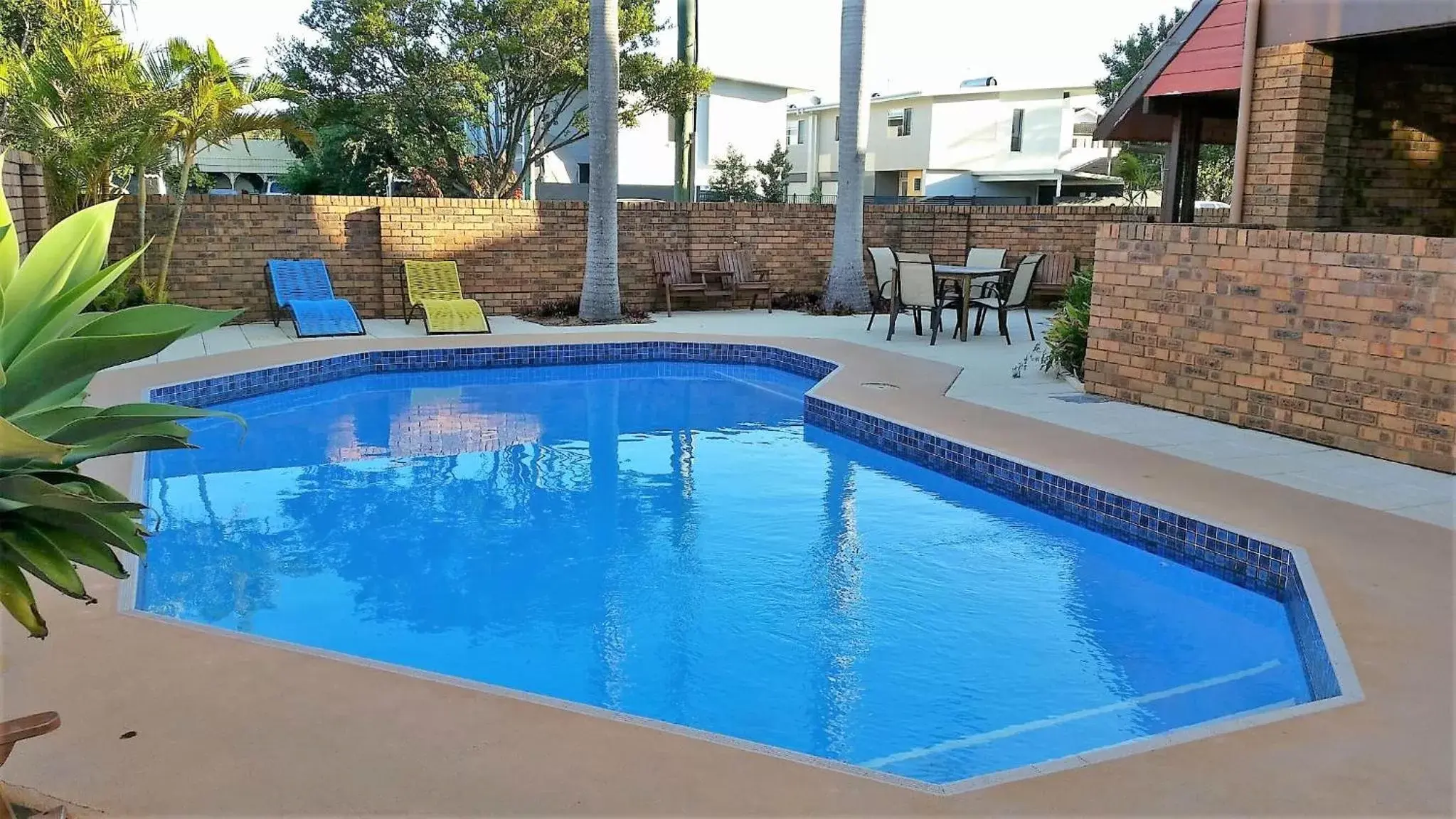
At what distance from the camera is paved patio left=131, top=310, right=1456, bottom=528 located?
5.99 meters

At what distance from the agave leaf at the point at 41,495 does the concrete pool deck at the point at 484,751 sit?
1380 millimetres

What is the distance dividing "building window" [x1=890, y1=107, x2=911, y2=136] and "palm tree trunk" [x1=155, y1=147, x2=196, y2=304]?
27364mm

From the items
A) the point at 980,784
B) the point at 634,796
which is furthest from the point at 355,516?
the point at 980,784

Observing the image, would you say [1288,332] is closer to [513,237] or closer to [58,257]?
[58,257]

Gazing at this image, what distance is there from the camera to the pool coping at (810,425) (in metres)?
3.12

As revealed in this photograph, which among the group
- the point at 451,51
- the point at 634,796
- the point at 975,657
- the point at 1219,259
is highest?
the point at 451,51

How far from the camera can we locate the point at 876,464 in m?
7.63

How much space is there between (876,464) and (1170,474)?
6.53 ft

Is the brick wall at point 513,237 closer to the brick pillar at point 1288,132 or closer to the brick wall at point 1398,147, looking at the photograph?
the brick wall at point 1398,147

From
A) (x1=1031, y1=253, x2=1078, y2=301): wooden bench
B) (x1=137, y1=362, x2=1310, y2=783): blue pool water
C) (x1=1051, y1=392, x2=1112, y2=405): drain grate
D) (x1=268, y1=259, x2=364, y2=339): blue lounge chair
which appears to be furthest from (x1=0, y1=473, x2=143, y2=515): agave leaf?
(x1=1031, y1=253, x2=1078, y2=301): wooden bench

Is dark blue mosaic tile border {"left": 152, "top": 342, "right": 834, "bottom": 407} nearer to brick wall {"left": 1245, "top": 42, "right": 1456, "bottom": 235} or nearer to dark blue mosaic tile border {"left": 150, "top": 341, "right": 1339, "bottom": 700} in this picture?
dark blue mosaic tile border {"left": 150, "top": 341, "right": 1339, "bottom": 700}

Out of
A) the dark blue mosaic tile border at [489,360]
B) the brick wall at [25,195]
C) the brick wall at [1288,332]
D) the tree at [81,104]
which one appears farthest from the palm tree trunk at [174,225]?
the brick wall at [1288,332]

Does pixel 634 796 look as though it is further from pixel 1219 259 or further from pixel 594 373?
pixel 594 373

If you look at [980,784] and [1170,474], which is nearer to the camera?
[980,784]
